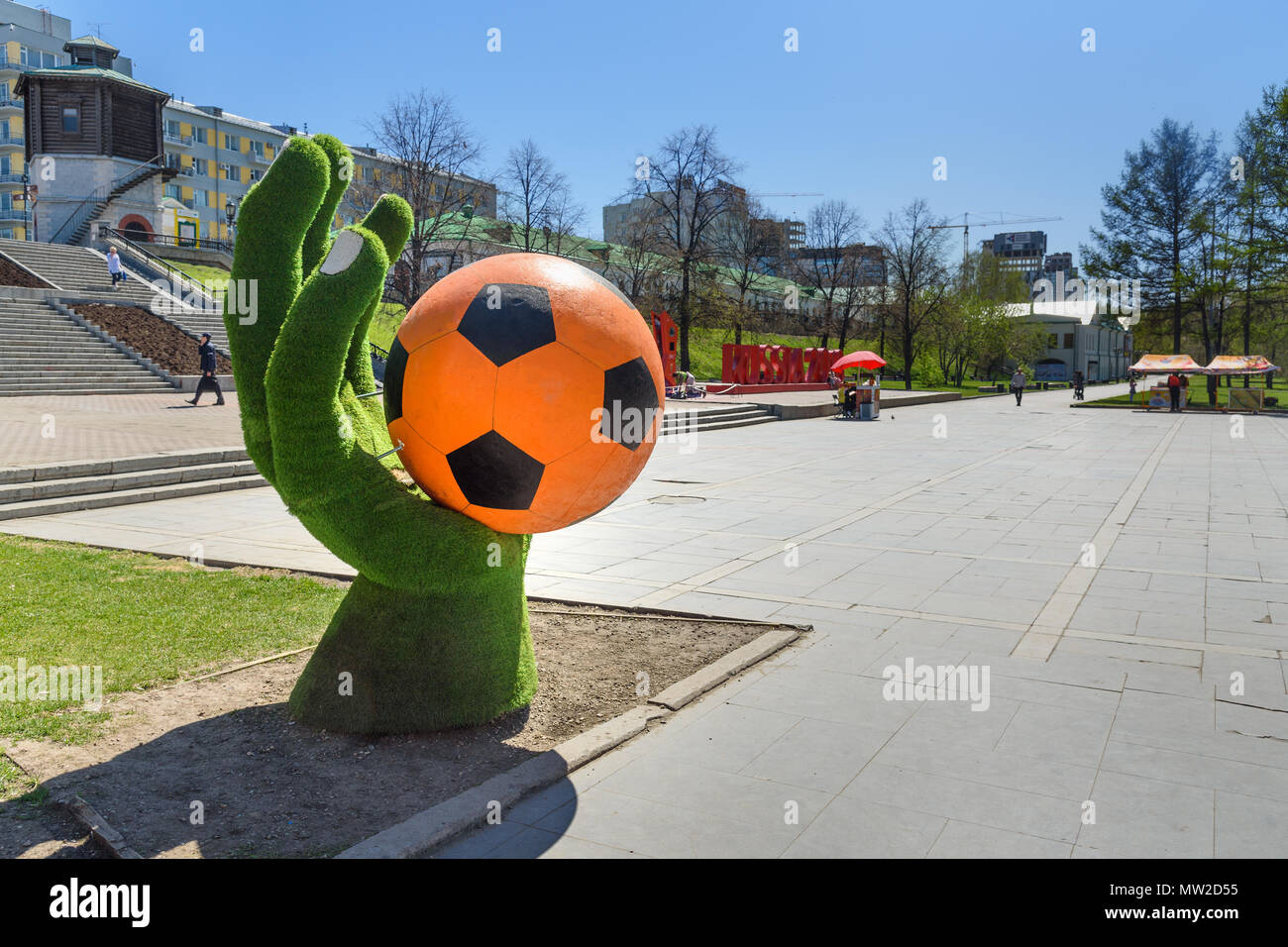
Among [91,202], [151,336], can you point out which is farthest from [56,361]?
[91,202]

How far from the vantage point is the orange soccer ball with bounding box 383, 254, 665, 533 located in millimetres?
4312

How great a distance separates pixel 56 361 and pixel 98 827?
27442 mm

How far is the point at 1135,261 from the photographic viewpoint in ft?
164

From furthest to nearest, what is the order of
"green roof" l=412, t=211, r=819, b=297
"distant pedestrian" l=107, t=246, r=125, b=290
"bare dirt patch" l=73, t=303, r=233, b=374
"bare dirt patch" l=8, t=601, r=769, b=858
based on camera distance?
"green roof" l=412, t=211, r=819, b=297 < "distant pedestrian" l=107, t=246, r=125, b=290 < "bare dirt patch" l=73, t=303, r=233, b=374 < "bare dirt patch" l=8, t=601, r=769, b=858

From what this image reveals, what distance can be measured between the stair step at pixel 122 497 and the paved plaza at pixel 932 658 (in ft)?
1.08

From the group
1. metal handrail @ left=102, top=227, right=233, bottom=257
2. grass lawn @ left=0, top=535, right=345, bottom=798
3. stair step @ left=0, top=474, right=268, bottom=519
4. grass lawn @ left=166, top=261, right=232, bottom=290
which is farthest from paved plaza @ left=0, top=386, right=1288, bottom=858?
metal handrail @ left=102, top=227, right=233, bottom=257

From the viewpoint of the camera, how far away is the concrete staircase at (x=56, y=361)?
24984 mm

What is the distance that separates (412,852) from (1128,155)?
56.9 metres

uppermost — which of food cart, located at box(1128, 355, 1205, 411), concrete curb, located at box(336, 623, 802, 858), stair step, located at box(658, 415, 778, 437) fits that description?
food cart, located at box(1128, 355, 1205, 411)

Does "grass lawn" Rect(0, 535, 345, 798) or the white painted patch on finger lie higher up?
the white painted patch on finger

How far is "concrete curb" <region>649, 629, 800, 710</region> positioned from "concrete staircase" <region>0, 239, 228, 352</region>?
1196 inches

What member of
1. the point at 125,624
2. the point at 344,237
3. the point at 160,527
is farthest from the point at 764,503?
the point at 344,237

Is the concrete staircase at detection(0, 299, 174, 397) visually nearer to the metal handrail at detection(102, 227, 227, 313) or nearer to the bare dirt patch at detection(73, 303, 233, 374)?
the bare dirt patch at detection(73, 303, 233, 374)
